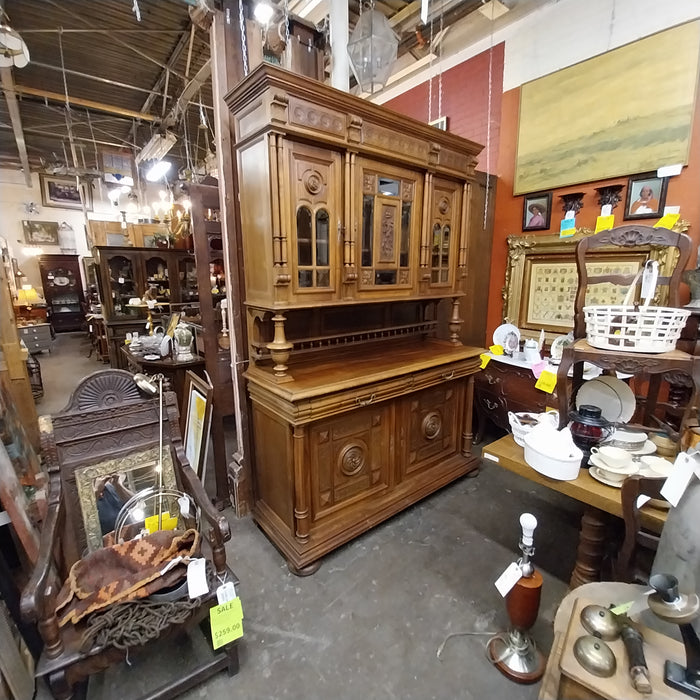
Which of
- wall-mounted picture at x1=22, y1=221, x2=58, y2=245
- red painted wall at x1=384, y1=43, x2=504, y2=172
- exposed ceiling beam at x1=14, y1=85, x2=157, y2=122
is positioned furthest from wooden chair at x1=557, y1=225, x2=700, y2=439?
wall-mounted picture at x1=22, y1=221, x2=58, y2=245

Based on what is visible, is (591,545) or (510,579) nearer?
(510,579)

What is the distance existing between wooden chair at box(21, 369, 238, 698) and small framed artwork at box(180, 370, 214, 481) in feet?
1.17

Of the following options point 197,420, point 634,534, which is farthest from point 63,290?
point 634,534

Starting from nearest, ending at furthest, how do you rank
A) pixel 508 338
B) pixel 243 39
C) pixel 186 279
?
pixel 243 39 → pixel 508 338 → pixel 186 279

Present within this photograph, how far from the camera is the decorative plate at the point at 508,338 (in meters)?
2.88

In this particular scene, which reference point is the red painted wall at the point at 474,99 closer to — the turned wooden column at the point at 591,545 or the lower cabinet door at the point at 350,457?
the lower cabinet door at the point at 350,457

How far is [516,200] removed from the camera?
120 inches

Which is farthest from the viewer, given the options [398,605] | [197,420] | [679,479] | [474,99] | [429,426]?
[474,99]

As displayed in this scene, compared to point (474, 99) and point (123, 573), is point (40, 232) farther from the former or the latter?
point (123, 573)

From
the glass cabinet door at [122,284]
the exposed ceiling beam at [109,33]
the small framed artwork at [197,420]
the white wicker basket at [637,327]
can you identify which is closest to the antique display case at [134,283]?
the glass cabinet door at [122,284]

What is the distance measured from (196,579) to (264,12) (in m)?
2.57

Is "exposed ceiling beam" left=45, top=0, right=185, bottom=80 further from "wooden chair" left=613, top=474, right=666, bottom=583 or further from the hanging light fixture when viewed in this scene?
"wooden chair" left=613, top=474, right=666, bottom=583

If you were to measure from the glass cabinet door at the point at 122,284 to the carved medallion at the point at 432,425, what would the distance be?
16.8 feet

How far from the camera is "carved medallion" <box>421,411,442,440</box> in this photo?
241 centimetres
